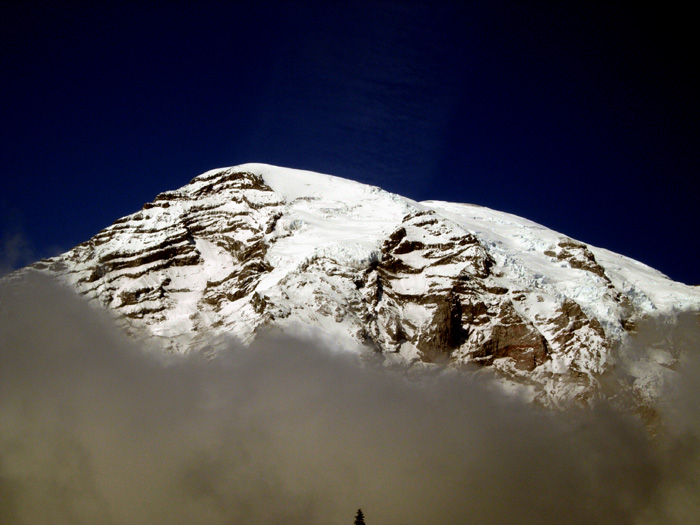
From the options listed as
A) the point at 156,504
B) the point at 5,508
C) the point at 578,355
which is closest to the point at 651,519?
the point at 578,355

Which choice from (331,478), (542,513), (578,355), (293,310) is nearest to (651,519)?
(542,513)

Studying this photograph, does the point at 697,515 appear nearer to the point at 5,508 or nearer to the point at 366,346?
the point at 366,346

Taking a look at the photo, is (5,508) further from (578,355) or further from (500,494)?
(578,355)

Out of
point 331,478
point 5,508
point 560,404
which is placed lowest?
point 5,508

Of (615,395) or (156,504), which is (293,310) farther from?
(615,395)

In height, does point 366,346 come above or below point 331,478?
above

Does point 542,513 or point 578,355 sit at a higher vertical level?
point 578,355

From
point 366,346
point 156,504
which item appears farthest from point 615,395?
point 156,504
